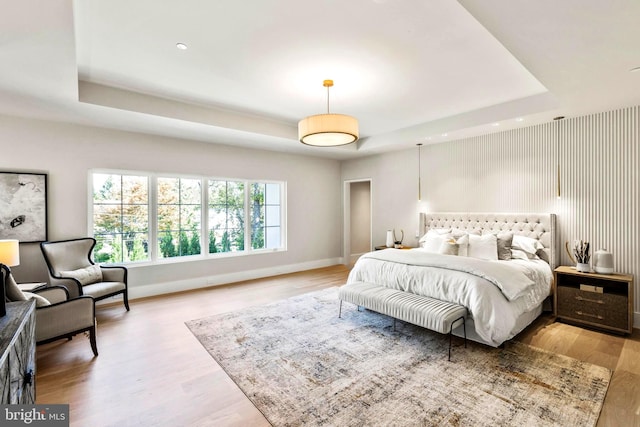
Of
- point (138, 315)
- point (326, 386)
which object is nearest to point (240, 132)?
point (138, 315)

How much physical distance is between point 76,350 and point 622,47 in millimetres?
5382

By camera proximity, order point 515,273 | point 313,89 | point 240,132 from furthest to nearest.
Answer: point 240,132
point 313,89
point 515,273

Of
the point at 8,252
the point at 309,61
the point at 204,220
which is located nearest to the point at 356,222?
the point at 204,220

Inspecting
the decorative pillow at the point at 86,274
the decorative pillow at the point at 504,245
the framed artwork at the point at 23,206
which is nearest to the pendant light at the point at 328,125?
the decorative pillow at the point at 504,245

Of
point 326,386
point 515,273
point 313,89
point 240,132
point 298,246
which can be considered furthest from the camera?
point 298,246

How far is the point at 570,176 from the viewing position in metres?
4.01

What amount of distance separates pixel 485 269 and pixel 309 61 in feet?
9.05

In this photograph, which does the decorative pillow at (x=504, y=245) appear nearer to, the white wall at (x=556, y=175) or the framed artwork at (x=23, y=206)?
the white wall at (x=556, y=175)

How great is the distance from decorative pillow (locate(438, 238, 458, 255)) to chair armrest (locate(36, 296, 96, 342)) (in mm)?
4171

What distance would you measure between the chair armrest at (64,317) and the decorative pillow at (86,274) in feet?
3.93

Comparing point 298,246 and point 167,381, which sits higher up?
point 298,246

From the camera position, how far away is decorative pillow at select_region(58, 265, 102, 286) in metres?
3.72

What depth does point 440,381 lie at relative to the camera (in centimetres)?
242

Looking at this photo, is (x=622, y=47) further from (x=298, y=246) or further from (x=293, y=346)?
(x=298, y=246)
